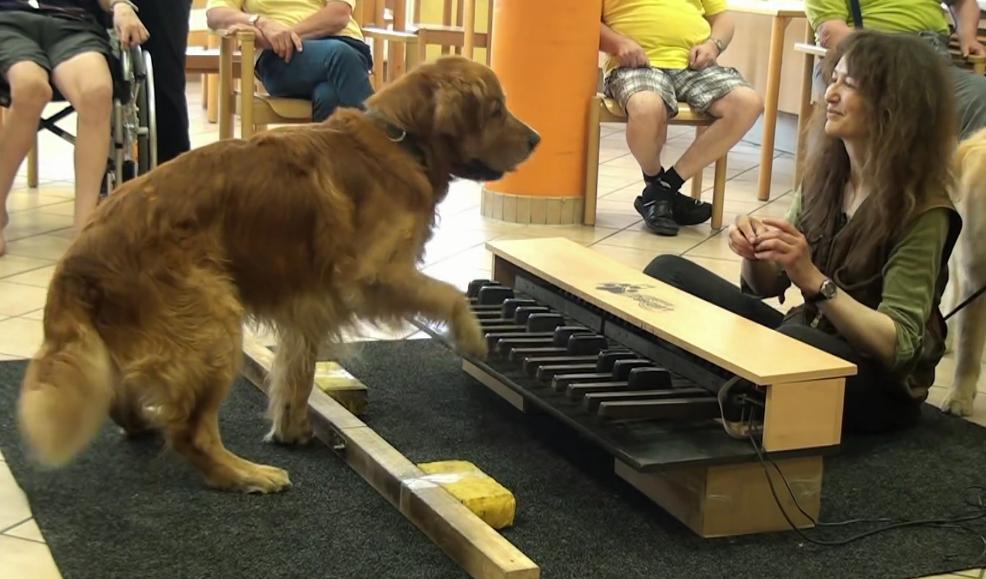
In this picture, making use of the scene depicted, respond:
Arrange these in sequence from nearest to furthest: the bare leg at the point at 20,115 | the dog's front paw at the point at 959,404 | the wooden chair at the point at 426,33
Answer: the dog's front paw at the point at 959,404
the bare leg at the point at 20,115
the wooden chair at the point at 426,33

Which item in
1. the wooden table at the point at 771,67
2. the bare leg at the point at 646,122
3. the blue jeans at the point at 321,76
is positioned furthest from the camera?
the wooden table at the point at 771,67

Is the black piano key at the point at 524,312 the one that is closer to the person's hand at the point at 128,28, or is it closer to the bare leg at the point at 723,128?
the person's hand at the point at 128,28

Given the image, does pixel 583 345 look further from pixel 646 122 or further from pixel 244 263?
pixel 646 122

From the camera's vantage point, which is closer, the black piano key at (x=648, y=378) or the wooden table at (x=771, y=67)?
the black piano key at (x=648, y=378)

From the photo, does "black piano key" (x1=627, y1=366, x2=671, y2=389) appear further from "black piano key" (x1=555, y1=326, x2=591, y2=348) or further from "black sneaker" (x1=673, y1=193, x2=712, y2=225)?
"black sneaker" (x1=673, y1=193, x2=712, y2=225)

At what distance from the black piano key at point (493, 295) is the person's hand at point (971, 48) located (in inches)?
101

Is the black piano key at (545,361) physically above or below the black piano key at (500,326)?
below

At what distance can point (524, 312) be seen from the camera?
2861 millimetres

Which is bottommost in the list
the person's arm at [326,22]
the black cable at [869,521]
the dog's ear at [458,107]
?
the black cable at [869,521]

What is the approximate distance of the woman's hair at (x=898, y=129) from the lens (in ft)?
8.46

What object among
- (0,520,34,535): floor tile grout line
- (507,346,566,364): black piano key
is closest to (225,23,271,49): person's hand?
(507,346,566,364): black piano key

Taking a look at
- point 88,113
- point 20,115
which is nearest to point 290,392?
point 88,113

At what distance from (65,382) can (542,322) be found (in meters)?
1.10

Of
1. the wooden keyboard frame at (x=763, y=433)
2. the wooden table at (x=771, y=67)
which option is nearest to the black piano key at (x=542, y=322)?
the wooden keyboard frame at (x=763, y=433)
